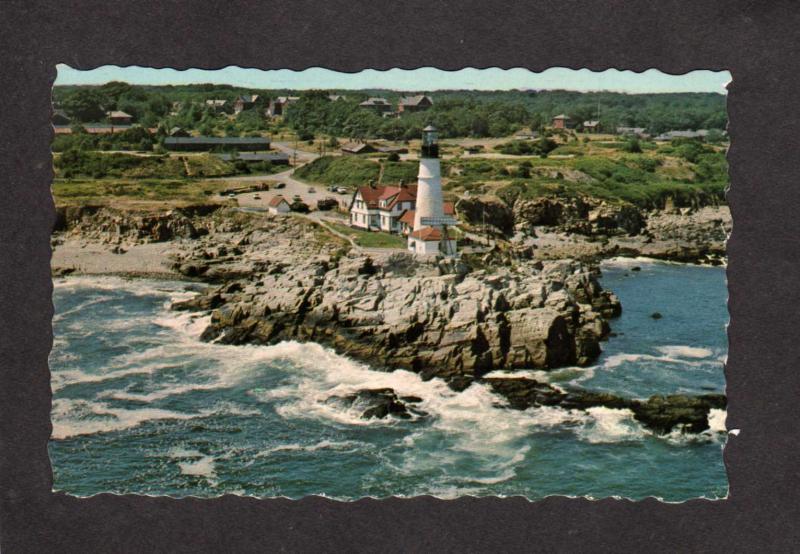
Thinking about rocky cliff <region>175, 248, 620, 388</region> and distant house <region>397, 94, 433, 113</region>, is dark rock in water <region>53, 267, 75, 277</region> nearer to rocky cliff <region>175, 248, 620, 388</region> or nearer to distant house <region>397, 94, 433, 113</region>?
rocky cliff <region>175, 248, 620, 388</region>

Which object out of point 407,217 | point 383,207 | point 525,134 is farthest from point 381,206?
point 525,134

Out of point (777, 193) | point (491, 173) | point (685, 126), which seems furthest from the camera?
point (491, 173)

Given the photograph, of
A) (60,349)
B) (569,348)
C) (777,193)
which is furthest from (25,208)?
(777,193)

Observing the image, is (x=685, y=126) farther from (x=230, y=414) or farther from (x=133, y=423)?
(x=133, y=423)

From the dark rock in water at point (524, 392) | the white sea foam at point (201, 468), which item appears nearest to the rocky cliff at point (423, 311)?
the dark rock in water at point (524, 392)

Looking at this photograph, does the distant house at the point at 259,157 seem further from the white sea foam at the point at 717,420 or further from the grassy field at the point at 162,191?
the white sea foam at the point at 717,420

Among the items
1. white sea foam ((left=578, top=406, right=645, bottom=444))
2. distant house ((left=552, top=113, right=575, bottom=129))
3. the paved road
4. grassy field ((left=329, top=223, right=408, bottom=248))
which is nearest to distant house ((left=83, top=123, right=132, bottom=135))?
the paved road
